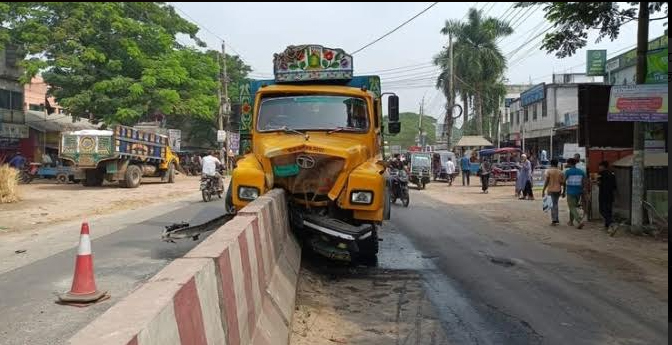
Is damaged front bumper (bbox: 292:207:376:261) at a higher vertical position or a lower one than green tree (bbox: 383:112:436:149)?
lower

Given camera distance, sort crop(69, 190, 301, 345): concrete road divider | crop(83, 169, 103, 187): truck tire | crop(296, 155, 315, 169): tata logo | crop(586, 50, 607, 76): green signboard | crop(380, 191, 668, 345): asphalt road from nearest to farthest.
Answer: crop(69, 190, 301, 345): concrete road divider < crop(380, 191, 668, 345): asphalt road < crop(296, 155, 315, 169): tata logo < crop(83, 169, 103, 187): truck tire < crop(586, 50, 607, 76): green signboard

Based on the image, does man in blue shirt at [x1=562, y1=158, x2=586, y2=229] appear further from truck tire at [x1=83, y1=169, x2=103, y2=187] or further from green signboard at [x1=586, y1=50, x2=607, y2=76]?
green signboard at [x1=586, y1=50, x2=607, y2=76]

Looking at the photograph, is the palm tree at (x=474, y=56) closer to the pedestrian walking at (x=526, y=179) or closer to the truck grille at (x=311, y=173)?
the pedestrian walking at (x=526, y=179)

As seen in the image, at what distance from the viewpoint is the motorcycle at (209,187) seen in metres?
19.2

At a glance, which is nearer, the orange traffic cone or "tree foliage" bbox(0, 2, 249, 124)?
the orange traffic cone

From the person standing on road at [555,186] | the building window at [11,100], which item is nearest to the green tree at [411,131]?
the building window at [11,100]

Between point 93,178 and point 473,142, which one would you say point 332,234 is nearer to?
point 93,178

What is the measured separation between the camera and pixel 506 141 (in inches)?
2124

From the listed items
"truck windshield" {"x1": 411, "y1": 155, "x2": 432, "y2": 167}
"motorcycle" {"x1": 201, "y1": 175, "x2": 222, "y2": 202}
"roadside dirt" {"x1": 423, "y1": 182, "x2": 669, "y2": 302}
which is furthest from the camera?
"truck windshield" {"x1": 411, "y1": 155, "x2": 432, "y2": 167}

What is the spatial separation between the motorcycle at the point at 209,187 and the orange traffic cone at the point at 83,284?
1293 cm

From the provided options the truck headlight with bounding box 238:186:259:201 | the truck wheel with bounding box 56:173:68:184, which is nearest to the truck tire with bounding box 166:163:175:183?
the truck wheel with bounding box 56:173:68:184

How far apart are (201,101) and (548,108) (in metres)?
24.3

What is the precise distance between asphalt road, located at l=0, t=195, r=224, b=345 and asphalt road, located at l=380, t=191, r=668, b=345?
3509mm

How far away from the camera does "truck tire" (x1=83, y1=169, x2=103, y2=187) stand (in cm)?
2638
